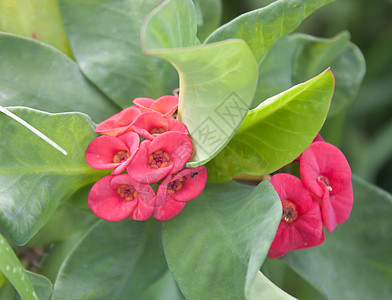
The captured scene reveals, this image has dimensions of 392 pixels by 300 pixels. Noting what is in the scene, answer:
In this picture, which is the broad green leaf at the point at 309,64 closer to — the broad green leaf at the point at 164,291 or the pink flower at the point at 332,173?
the pink flower at the point at 332,173

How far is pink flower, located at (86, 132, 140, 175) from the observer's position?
71 cm

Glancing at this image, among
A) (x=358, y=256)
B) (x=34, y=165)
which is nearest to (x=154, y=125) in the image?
(x=34, y=165)

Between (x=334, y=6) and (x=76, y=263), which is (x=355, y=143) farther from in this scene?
(x=76, y=263)

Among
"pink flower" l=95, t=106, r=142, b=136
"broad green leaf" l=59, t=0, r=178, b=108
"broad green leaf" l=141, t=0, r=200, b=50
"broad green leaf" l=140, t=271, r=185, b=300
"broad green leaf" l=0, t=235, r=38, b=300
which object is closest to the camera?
"broad green leaf" l=141, t=0, r=200, b=50

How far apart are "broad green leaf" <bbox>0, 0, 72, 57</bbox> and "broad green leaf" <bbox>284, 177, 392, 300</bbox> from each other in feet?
2.05

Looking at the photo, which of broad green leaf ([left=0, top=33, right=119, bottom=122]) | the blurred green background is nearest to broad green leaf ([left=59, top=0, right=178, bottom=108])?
broad green leaf ([left=0, top=33, right=119, bottom=122])

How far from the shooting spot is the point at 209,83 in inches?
23.8

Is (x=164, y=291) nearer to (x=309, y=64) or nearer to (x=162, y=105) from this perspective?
(x=162, y=105)

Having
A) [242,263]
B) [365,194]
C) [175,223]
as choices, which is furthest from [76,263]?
[365,194]

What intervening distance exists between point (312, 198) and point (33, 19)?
2.05 ft

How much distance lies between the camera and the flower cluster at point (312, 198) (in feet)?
2.39

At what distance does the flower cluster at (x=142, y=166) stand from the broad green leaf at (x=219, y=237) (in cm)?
4

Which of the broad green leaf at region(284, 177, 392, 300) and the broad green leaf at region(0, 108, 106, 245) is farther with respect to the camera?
the broad green leaf at region(284, 177, 392, 300)

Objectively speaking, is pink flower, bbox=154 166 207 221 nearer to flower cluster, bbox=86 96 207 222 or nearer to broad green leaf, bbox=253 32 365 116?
flower cluster, bbox=86 96 207 222
